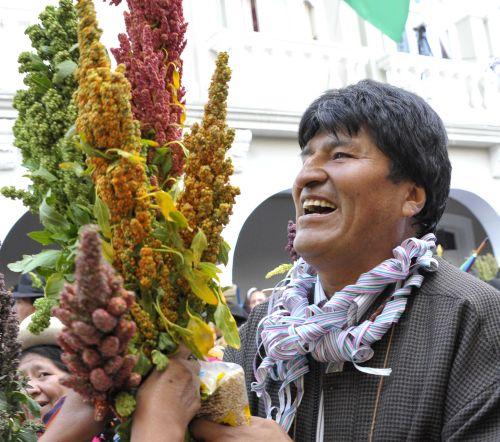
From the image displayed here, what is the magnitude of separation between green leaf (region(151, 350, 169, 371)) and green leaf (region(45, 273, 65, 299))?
0.21 metres

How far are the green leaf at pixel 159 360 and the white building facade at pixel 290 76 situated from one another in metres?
5.77

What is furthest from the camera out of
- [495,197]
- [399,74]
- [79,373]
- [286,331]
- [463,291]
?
[495,197]

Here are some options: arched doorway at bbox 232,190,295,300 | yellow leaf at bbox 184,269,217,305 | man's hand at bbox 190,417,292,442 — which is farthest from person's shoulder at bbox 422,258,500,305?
arched doorway at bbox 232,190,295,300

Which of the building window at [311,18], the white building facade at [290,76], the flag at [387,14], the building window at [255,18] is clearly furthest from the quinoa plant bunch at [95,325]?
the building window at [311,18]

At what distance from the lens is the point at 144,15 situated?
60.4 inches

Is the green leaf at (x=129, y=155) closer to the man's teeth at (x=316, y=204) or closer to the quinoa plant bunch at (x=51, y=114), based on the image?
the quinoa plant bunch at (x=51, y=114)

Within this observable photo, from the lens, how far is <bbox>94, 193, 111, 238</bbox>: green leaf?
130 cm

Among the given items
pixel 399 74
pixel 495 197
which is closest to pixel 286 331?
pixel 399 74

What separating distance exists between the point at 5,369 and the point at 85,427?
25 centimetres

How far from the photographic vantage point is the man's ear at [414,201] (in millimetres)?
1834

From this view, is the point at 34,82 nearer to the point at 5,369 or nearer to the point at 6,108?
the point at 5,369

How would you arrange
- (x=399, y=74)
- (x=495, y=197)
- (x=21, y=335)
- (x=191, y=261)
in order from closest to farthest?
(x=191, y=261) < (x=21, y=335) < (x=399, y=74) < (x=495, y=197)

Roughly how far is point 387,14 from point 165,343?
20.8ft

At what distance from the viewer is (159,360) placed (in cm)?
129
